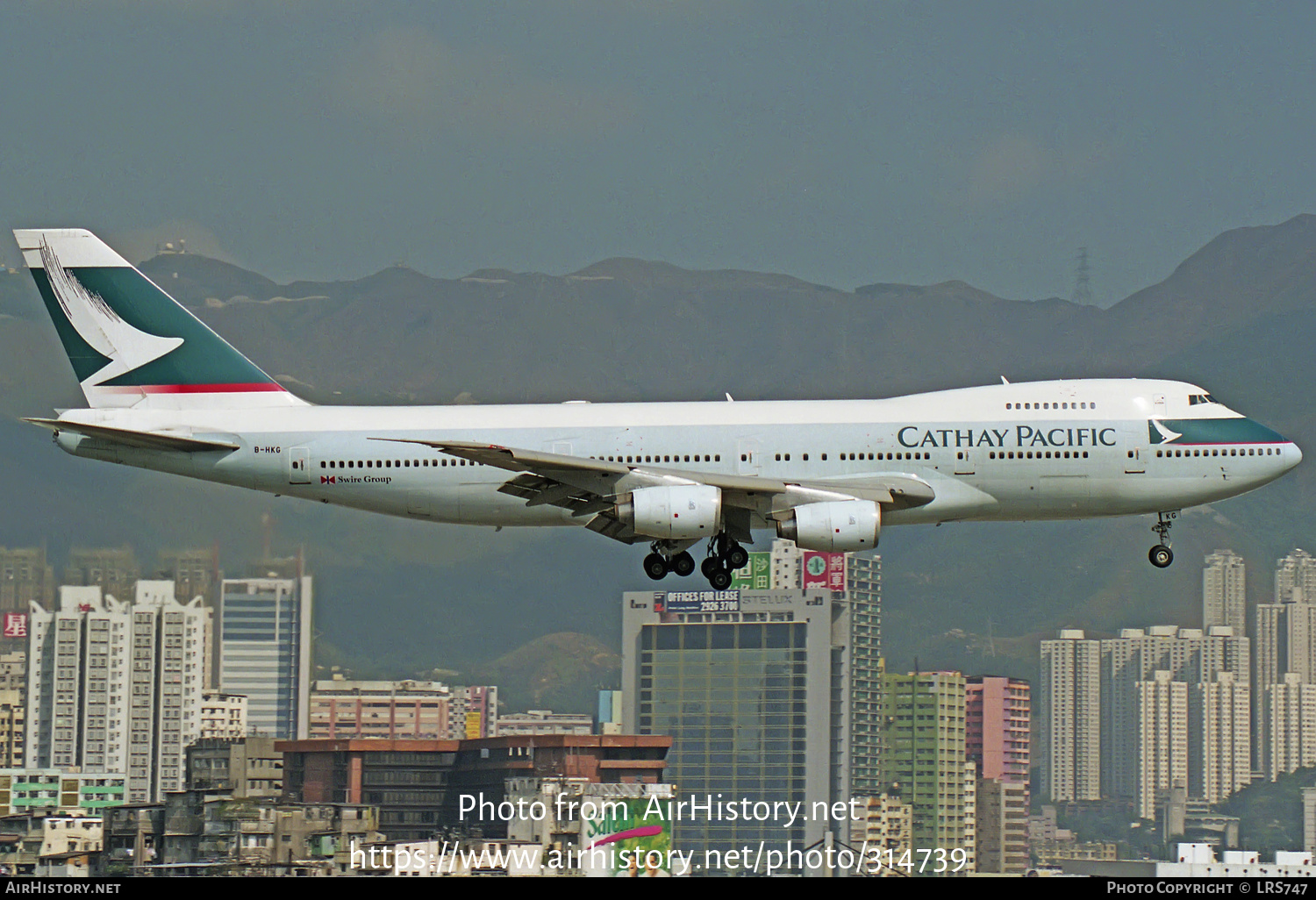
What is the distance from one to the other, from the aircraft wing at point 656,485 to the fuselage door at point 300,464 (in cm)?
292

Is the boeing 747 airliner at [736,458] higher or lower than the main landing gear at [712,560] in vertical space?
higher

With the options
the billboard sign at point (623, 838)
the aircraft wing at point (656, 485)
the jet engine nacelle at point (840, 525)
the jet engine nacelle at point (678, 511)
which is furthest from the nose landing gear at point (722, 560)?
the billboard sign at point (623, 838)

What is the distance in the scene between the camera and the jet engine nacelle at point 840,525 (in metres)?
40.3

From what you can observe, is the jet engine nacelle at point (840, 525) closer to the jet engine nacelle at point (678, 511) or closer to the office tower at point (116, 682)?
the jet engine nacelle at point (678, 511)

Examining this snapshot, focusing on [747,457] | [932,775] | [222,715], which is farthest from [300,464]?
[932,775]

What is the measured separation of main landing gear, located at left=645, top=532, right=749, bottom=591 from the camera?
43438 millimetres

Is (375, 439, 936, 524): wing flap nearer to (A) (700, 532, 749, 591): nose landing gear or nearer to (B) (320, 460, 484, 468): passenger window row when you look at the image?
(B) (320, 460, 484, 468): passenger window row

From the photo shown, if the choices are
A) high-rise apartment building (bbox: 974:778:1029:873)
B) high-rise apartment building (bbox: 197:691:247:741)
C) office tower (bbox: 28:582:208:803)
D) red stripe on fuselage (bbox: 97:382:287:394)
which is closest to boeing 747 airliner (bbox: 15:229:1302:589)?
red stripe on fuselage (bbox: 97:382:287:394)

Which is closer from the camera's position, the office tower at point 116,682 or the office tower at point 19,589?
the office tower at point 116,682

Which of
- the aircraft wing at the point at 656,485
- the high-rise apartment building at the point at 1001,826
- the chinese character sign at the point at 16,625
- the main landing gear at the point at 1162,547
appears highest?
the aircraft wing at the point at 656,485

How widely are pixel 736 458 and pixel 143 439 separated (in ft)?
48.4

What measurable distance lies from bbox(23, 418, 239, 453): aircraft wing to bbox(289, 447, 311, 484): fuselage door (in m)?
1.47
